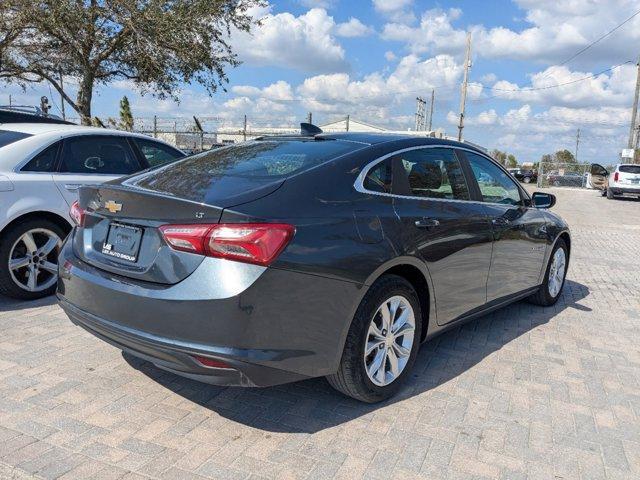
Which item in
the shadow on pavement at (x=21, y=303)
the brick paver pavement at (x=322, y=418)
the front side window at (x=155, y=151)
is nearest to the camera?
the brick paver pavement at (x=322, y=418)

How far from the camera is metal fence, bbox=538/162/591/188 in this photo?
137 feet

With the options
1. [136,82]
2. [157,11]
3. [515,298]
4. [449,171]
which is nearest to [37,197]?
[449,171]

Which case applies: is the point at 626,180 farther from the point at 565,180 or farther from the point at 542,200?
the point at 542,200

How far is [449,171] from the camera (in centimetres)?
402

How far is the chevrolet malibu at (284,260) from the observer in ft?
8.31

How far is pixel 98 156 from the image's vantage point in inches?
215

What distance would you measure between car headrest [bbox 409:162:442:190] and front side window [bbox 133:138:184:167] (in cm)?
303

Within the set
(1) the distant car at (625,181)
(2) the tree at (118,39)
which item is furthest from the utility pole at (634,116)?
(2) the tree at (118,39)

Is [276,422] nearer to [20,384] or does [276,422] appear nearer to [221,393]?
[221,393]

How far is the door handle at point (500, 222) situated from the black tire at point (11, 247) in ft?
12.6

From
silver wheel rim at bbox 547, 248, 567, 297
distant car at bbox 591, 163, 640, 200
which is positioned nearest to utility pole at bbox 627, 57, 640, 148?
distant car at bbox 591, 163, 640, 200

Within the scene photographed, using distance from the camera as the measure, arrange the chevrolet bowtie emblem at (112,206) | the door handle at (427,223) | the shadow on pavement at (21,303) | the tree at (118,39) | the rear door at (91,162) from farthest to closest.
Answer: the tree at (118,39) < the rear door at (91,162) < the shadow on pavement at (21,303) < the door handle at (427,223) < the chevrolet bowtie emblem at (112,206)

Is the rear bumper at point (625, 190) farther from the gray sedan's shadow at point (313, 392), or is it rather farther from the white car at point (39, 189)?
the white car at point (39, 189)

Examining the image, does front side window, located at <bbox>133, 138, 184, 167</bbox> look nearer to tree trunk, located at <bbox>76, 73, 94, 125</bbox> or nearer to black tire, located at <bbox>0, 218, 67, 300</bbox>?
black tire, located at <bbox>0, 218, 67, 300</bbox>
